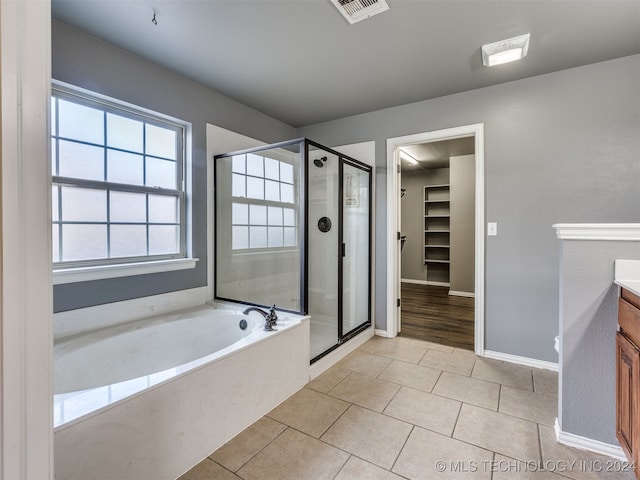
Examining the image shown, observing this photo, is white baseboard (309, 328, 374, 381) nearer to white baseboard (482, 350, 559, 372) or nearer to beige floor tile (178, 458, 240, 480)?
beige floor tile (178, 458, 240, 480)

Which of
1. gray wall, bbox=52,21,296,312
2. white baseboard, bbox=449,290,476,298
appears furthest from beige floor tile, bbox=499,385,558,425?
white baseboard, bbox=449,290,476,298

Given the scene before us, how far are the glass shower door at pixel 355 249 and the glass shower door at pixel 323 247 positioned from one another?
0.11m

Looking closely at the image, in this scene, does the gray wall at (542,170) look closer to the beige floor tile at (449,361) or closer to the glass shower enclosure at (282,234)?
the beige floor tile at (449,361)

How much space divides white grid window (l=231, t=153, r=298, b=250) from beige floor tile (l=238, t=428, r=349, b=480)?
1.45 m

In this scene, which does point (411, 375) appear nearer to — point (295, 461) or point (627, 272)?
point (295, 461)

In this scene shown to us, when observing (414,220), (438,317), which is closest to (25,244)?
(438,317)

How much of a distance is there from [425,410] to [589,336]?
0.98 metres

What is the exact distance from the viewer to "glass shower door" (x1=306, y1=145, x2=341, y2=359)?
101 inches

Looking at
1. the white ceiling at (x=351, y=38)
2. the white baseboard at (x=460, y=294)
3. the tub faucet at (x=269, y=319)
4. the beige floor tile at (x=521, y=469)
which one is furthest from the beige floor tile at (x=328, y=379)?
the white baseboard at (x=460, y=294)

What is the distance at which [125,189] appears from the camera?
219cm

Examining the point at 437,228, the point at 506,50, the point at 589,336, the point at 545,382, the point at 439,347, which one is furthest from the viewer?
the point at 437,228

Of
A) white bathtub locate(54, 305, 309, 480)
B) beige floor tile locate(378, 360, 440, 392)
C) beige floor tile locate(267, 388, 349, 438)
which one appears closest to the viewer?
white bathtub locate(54, 305, 309, 480)

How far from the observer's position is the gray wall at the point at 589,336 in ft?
4.95

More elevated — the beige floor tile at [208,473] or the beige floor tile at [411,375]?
the beige floor tile at [411,375]
